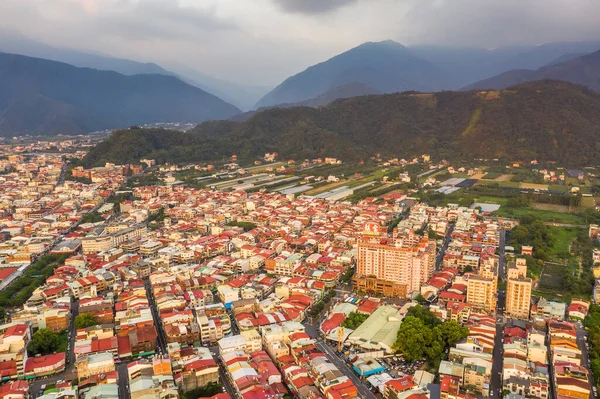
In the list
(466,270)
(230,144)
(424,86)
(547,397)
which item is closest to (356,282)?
(466,270)

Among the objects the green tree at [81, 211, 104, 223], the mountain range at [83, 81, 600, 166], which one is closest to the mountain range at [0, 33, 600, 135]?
the mountain range at [83, 81, 600, 166]

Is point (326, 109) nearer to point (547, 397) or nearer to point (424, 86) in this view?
point (547, 397)

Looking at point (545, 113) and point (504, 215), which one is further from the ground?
point (545, 113)

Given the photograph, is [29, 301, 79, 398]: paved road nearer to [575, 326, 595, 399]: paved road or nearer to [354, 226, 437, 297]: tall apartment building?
[354, 226, 437, 297]: tall apartment building

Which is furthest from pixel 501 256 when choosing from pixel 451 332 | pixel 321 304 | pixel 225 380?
pixel 225 380

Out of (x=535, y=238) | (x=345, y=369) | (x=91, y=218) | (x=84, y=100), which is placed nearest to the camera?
(x=345, y=369)

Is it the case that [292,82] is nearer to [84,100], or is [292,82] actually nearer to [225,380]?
[84,100]
